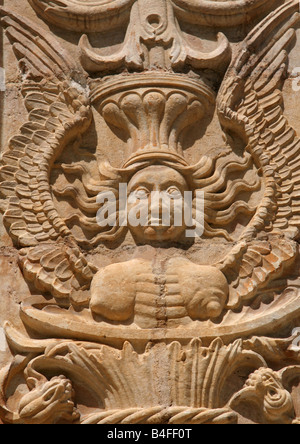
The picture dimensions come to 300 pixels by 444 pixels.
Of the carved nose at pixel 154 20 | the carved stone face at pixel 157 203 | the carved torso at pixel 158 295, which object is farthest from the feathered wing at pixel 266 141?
the carved nose at pixel 154 20

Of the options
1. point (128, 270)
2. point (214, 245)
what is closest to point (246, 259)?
point (214, 245)

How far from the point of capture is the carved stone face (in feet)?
21.1

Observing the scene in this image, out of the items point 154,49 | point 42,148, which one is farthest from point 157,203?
point 154,49

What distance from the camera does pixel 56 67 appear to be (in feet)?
22.7

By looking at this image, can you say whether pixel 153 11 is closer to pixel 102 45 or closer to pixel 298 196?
pixel 102 45

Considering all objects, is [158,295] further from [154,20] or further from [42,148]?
[154,20]

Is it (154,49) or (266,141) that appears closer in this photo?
(266,141)

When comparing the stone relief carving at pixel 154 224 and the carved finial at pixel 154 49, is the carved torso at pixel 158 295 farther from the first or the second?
the carved finial at pixel 154 49

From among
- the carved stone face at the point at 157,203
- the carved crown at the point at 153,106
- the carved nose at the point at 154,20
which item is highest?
the carved nose at the point at 154,20

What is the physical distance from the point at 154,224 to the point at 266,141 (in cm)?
89

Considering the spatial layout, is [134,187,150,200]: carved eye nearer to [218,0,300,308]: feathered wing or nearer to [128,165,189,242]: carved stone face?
[128,165,189,242]: carved stone face

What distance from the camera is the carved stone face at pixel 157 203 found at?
644 cm

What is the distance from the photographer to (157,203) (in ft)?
21.2

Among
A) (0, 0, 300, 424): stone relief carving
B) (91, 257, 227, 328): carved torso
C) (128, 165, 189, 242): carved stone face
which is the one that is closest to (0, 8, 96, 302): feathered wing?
(0, 0, 300, 424): stone relief carving
